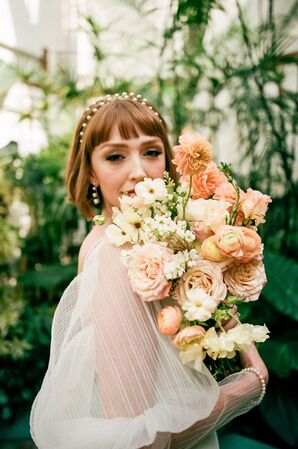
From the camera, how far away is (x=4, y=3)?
15.8 ft

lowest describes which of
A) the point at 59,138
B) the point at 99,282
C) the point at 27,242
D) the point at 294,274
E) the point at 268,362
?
the point at 27,242

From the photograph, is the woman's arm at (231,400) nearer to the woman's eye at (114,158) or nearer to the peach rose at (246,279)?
the peach rose at (246,279)

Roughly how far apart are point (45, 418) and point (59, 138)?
3.57 meters

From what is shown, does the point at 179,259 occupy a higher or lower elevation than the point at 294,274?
higher

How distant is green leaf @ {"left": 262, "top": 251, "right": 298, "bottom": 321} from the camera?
2354 millimetres

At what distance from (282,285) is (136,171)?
1.61 metres

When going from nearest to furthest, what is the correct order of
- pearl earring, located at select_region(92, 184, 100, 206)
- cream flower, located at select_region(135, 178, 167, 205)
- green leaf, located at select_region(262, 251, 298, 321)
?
cream flower, located at select_region(135, 178, 167, 205) < pearl earring, located at select_region(92, 184, 100, 206) < green leaf, located at select_region(262, 251, 298, 321)

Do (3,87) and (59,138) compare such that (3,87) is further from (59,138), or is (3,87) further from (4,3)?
(4,3)

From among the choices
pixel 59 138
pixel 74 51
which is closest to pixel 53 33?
pixel 74 51

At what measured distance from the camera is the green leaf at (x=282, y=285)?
235 cm

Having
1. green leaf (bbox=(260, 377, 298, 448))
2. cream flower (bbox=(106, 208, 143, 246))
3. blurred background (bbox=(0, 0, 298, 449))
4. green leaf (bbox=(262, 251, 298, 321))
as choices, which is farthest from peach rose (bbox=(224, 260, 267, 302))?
green leaf (bbox=(260, 377, 298, 448))

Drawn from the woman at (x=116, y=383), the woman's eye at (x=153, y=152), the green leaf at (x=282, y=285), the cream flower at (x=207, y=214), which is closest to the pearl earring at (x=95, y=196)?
the woman's eye at (x=153, y=152)

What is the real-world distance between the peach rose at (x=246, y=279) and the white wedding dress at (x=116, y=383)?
178mm

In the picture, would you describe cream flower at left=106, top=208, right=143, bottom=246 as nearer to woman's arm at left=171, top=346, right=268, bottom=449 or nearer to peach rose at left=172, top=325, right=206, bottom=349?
peach rose at left=172, top=325, right=206, bottom=349
